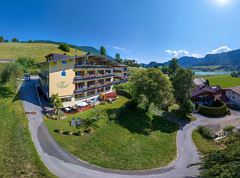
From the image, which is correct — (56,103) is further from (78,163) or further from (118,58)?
(118,58)

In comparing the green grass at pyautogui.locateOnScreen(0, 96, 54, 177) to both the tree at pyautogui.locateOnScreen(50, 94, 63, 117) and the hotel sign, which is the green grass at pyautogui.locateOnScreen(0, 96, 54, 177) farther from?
the hotel sign

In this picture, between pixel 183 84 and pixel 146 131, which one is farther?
pixel 183 84

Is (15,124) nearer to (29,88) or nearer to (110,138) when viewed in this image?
(110,138)

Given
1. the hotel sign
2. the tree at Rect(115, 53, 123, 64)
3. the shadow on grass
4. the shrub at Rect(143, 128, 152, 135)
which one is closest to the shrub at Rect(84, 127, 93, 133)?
the shadow on grass

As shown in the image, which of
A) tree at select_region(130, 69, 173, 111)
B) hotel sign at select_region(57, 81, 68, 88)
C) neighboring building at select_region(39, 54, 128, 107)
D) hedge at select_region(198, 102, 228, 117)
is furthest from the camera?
hedge at select_region(198, 102, 228, 117)

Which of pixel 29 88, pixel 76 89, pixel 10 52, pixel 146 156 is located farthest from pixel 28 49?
pixel 146 156

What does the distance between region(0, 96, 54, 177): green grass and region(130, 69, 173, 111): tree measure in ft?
88.3

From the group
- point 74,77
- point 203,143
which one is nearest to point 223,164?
point 203,143

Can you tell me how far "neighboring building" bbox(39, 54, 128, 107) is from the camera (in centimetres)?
5216

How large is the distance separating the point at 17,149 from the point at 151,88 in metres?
33.2

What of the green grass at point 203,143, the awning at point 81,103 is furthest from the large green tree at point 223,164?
the awning at point 81,103

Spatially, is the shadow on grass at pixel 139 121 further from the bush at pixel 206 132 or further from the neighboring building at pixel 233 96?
the neighboring building at pixel 233 96

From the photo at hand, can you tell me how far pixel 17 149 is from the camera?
30.6m

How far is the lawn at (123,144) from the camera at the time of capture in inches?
1331
